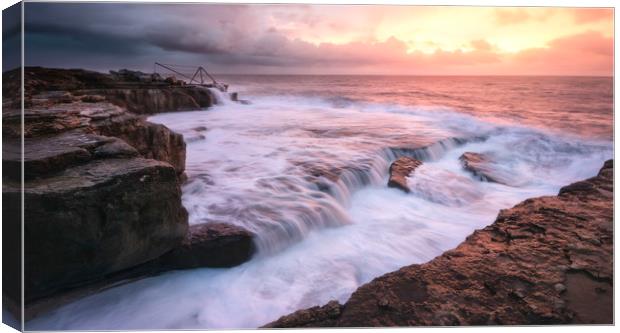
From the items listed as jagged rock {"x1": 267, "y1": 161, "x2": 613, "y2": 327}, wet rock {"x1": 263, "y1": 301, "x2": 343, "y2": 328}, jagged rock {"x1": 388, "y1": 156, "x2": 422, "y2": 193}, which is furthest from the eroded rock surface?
jagged rock {"x1": 388, "y1": 156, "x2": 422, "y2": 193}

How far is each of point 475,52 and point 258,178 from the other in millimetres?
1839

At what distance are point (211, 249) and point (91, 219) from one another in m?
0.74

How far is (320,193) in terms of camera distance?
346 cm

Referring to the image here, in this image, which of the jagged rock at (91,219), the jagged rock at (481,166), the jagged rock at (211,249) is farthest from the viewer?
the jagged rock at (481,166)

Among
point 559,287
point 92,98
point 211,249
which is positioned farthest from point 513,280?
point 92,98

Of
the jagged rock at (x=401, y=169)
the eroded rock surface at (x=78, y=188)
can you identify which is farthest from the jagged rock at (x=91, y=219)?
the jagged rock at (x=401, y=169)

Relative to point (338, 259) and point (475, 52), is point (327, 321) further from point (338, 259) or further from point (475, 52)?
point (475, 52)

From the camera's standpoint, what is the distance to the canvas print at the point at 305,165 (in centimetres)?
260

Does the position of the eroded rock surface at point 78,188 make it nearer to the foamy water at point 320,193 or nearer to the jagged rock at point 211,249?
the jagged rock at point 211,249

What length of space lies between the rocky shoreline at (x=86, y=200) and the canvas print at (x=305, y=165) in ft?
0.04

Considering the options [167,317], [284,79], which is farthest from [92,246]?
[284,79]

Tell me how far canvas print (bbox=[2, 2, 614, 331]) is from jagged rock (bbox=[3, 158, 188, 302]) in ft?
0.04

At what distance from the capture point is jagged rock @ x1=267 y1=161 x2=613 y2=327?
2.62 m

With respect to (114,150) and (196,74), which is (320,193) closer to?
(196,74)
